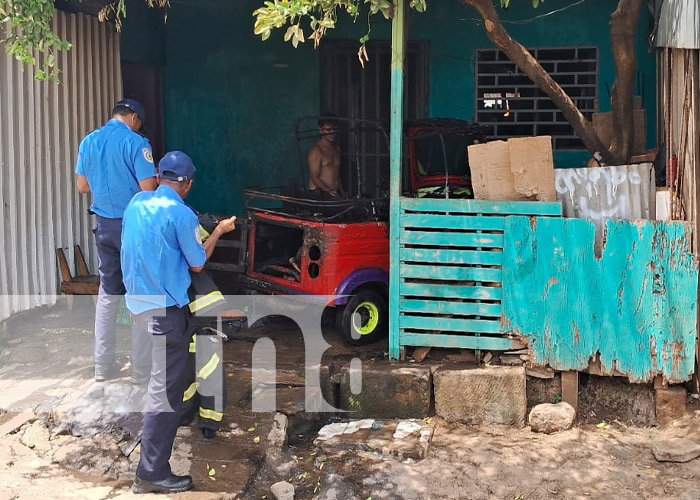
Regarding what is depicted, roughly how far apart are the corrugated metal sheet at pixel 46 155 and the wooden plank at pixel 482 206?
381 centimetres

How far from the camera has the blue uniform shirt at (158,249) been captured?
4.74 m

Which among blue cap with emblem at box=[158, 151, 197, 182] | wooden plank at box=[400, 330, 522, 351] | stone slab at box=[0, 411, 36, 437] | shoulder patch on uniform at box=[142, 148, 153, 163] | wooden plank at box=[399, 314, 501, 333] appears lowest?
stone slab at box=[0, 411, 36, 437]

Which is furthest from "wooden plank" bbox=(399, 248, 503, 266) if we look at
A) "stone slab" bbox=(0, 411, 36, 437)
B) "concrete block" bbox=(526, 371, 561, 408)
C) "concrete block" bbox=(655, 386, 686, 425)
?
"stone slab" bbox=(0, 411, 36, 437)

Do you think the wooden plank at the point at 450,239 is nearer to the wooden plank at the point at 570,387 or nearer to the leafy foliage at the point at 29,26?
the wooden plank at the point at 570,387

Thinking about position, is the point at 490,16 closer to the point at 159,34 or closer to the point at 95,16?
the point at 95,16

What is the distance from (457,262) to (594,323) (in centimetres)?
116

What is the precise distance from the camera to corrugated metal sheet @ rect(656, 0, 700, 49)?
5926 mm

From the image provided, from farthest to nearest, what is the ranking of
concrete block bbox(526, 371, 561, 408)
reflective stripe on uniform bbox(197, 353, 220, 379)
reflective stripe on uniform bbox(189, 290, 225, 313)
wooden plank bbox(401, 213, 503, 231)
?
concrete block bbox(526, 371, 561, 408)
wooden plank bbox(401, 213, 503, 231)
reflective stripe on uniform bbox(197, 353, 220, 379)
reflective stripe on uniform bbox(189, 290, 225, 313)

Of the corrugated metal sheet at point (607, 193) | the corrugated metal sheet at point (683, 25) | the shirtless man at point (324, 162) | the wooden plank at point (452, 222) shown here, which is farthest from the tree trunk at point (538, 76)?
the shirtless man at point (324, 162)

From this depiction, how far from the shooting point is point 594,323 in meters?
6.16

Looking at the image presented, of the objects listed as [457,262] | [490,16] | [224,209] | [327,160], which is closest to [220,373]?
[457,262]

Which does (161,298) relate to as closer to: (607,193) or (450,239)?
(450,239)

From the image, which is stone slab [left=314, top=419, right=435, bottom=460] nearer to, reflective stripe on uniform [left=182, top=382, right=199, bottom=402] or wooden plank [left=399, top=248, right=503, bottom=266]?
reflective stripe on uniform [left=182, top=382, right=199, bottom=402]

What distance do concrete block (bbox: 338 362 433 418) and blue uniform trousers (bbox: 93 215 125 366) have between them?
1884 millimetres
